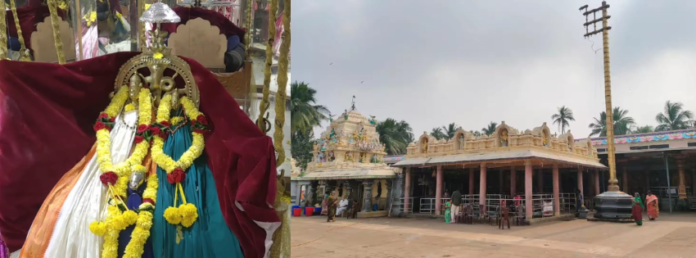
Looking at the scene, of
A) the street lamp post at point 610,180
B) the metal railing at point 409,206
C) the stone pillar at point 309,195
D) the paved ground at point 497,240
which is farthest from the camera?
the stone pillar at point 309,195

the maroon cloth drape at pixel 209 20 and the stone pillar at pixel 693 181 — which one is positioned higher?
the maroon cloth drape at pixel 209 20

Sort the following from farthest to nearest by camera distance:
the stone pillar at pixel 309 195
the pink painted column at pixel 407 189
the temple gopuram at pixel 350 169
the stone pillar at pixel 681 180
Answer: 1. the stone pillar at pixel 309 195
2. the temple gopuram at pixel 350 169
3. the stone pillar at pixel 681 180
4. the pink painted column at pixel 407 189

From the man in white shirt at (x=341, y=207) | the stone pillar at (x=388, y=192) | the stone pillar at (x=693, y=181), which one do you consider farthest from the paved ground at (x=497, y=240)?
the stone pillar at (x=693, y=181)

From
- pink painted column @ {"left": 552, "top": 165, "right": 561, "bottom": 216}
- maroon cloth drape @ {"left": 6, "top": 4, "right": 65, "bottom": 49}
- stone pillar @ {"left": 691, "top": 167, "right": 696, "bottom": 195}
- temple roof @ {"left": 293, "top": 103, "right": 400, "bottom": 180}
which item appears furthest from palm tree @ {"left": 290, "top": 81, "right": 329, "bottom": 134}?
stone pillar @ {"left": 691, "top": 167, "right": 696, "bottom": 195}

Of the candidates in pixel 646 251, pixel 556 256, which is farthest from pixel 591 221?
pixel 556 256

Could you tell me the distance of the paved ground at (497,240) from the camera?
782cm

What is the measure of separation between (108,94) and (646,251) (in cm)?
874

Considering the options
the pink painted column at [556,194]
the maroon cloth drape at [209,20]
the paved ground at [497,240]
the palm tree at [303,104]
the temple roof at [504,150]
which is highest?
the palm tree at [303,104]

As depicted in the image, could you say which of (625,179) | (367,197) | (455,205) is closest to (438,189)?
(455,205)

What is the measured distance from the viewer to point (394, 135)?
36281mm

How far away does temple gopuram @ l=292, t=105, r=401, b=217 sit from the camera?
16.8 meters

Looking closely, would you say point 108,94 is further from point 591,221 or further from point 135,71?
point 591,221

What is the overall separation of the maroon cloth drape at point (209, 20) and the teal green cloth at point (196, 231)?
720 mm

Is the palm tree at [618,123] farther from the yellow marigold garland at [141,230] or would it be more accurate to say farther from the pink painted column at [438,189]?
the yellow marigold garland at [141,230]
